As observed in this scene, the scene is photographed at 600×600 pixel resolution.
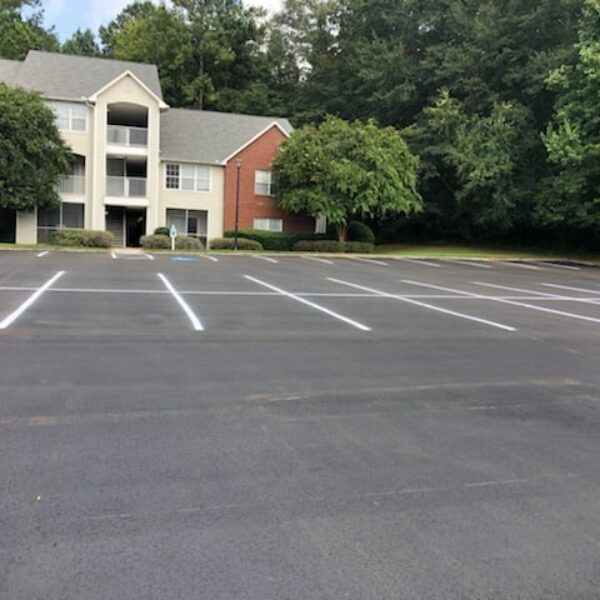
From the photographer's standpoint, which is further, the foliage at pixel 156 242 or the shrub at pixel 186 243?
the shrub at pixel 186 243

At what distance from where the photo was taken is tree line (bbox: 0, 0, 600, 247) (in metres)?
34.2

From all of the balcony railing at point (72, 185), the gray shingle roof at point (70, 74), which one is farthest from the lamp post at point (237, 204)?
the balcony railing at point (72, 185)

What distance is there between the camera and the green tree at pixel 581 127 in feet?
99.2

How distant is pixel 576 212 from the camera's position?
34094 millimetres

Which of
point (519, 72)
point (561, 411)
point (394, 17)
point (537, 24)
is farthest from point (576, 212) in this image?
point (561, 411)

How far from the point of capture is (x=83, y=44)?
2427 inches

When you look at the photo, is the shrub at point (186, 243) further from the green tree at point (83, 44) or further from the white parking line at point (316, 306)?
the green tree at point (83, 44)

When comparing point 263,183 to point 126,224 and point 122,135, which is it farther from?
point 126,224

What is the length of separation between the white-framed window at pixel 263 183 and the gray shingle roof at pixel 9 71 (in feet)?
45.3

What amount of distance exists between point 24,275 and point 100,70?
22.9 meters

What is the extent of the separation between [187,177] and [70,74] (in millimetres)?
8204

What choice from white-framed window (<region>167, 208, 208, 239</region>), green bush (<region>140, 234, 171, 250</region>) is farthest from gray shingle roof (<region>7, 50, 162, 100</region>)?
green bush (<region>140, 234, 171, 250</region>)

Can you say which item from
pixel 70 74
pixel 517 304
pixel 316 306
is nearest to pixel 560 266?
pixel 517 304

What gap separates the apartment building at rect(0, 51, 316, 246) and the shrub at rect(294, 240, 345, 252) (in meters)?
3.19
